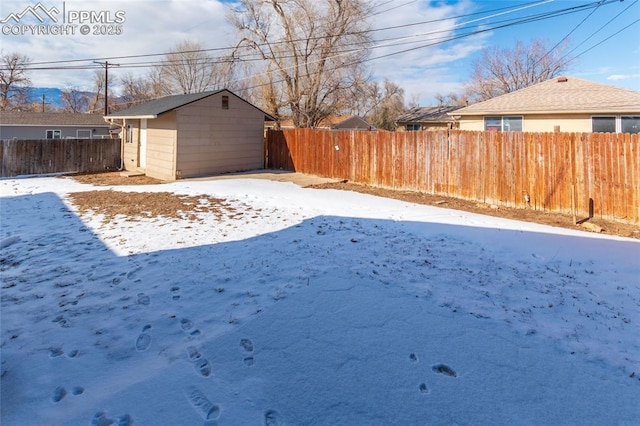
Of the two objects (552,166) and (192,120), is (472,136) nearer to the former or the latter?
(552,166)

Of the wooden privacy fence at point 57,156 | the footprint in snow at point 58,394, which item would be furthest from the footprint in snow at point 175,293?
the wooden privacy fence at point 57,156

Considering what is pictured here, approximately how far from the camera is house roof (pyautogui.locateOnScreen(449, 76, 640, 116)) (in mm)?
13172

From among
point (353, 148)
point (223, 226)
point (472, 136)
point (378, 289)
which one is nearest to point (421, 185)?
Answer: point (472, 136)

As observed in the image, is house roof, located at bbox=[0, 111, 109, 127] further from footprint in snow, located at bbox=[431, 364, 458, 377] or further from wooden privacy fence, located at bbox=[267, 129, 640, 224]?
footprint in snow, located at bbox=[431, 364, 458, 377]

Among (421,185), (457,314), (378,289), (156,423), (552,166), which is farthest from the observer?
(421,185)

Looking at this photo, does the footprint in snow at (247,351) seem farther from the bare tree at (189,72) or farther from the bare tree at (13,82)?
the bare tree at (13,82)

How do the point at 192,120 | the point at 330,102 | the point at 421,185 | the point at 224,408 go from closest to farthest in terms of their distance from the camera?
the point at 224,408 → the point at 421,185 → the point at 192,120 → the point at 330,102

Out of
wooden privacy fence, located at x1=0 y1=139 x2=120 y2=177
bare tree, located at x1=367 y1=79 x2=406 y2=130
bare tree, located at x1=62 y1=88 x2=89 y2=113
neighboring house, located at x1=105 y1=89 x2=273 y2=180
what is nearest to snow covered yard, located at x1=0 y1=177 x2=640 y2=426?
neighboring house, located at x1=105 y1=89 x2=273 y2=180

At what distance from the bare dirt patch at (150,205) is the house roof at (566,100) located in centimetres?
1189

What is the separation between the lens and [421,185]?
11516 mm

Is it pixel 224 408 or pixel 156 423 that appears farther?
pixel 224 408

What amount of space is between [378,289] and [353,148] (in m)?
10.3

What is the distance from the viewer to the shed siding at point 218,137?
48.3ft

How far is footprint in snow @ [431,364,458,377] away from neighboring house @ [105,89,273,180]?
1374 centimetres
